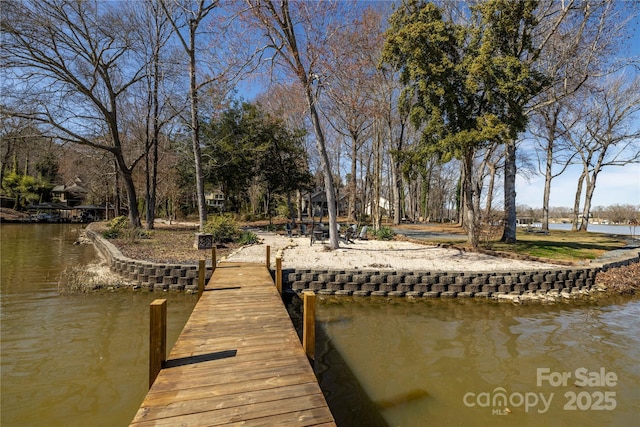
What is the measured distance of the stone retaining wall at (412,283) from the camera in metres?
8.59

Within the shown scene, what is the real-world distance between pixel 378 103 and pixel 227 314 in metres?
15.9

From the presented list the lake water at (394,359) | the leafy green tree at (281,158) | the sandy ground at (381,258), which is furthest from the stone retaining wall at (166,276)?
the leafy green tree at (281,158)

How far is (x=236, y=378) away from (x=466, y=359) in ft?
12.3

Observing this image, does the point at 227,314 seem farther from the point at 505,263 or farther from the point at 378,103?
the point at 378,103

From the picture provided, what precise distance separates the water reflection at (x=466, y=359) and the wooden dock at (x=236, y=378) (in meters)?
0.93

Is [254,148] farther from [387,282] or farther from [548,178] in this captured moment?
[548,178]

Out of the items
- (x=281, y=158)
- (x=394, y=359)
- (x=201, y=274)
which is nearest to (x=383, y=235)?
(x=281, y=158)

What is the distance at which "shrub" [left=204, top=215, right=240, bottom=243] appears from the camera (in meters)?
14.2

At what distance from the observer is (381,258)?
10828 mm

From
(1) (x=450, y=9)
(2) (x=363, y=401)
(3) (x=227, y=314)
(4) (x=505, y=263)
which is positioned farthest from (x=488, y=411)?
(1) (x=450, y=9)

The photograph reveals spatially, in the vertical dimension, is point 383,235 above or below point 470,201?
below

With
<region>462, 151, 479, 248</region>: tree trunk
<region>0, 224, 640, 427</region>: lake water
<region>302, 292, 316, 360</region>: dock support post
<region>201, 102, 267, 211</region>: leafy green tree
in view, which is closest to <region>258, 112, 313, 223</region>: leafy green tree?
<region>201, 102, 267, 211</region>: leafy green tree

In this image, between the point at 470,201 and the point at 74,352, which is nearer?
the point at 74,352

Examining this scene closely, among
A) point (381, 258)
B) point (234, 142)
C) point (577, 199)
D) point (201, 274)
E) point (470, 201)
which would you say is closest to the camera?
point (201, 274)
